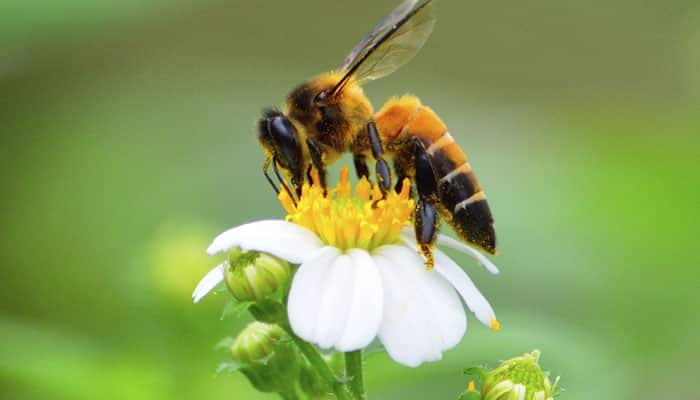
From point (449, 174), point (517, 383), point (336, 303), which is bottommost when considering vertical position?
point (517, 383)

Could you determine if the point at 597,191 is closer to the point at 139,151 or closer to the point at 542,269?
the point at 542,269

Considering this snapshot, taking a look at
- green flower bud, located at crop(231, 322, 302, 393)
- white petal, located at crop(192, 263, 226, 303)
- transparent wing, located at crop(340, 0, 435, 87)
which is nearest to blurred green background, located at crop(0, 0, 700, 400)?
green flower bud, located at crop(231, 322, 302, 393)

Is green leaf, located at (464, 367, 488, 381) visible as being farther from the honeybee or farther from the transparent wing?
the transparent wing

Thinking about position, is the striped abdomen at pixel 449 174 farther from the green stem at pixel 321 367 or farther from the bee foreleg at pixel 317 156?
the green stem at pixel 321 367

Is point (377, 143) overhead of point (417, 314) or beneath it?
overhead

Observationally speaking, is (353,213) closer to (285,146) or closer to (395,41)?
(285,146)

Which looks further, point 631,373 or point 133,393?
point 631,373

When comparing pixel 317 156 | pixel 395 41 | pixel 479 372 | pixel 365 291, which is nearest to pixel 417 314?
pixel 365 291

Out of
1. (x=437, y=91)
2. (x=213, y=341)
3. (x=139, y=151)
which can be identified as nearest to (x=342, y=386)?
(x=213, y=341)
